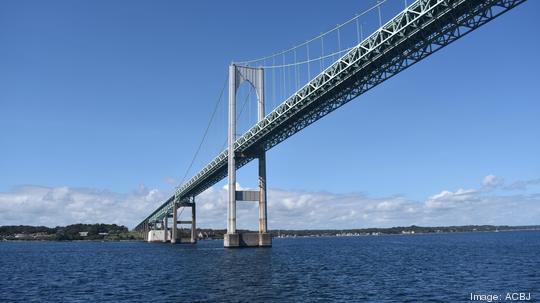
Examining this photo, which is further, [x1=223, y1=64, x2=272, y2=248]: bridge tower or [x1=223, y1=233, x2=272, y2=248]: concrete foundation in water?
[x1=223, y1=233, x2=272, y2=248]: concrete foundation in water

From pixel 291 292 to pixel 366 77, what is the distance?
26343 mm

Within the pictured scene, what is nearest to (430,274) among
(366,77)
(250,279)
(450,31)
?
(250,279)

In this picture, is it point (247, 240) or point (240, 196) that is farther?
point (240, 196)

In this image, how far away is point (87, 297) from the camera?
1024 inches

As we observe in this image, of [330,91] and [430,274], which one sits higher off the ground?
[330,91]

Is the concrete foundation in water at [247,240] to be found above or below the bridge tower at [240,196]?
below

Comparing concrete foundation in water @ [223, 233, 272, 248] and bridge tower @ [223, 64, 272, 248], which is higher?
bridge tower @ [223, 64, 272, 248]

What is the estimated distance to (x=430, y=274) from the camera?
111ft

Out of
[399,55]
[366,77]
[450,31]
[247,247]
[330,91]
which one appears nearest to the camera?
[450,31]

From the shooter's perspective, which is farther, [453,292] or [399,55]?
[399,55]

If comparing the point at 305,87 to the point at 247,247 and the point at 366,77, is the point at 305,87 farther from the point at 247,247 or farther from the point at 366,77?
the point at 247,247

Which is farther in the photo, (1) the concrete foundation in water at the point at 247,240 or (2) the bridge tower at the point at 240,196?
(1) the concrete foundation in water at the point at 247,240

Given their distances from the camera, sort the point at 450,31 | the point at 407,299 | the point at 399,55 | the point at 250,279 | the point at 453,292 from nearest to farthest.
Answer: the point at 407,299 → the point at 453,292 → the point at 250,279 → the point at 450,31 → the point at 399,55

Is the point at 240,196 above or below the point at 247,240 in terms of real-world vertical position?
above
